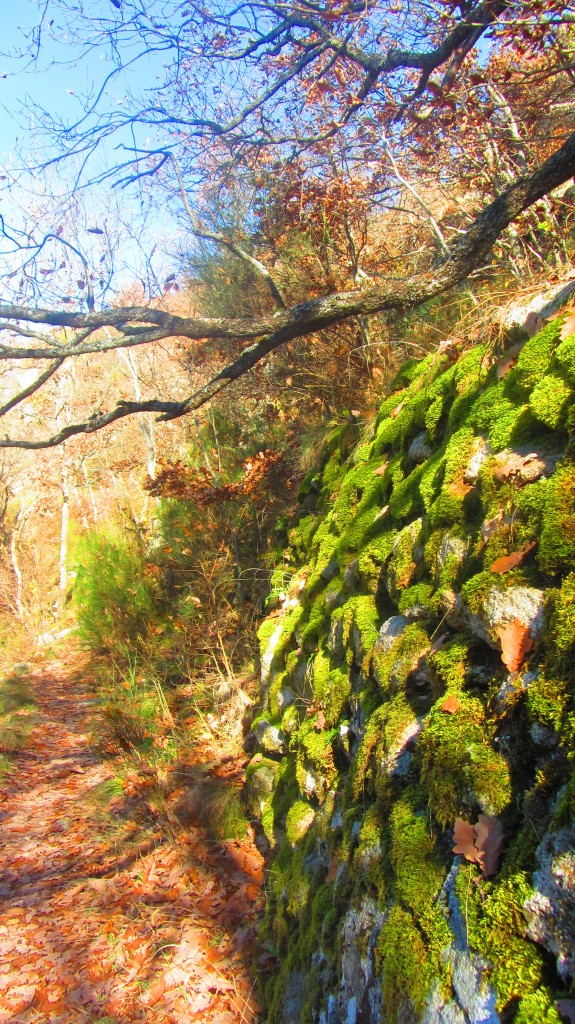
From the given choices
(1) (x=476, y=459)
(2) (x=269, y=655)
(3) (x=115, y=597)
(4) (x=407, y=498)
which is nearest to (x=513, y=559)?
(1) (x=476, y=459)

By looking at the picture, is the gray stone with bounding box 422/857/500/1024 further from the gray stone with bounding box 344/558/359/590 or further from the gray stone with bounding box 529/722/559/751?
the gray stone with bounding box 344/558/359/590

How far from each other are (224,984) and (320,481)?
418 centimetres

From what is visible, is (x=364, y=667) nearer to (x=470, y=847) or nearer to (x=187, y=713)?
(x=470, y=847)

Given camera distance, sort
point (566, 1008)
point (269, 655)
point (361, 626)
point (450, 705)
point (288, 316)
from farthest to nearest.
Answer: point (269, 655)
point (288, 316)
point (361, 626)
point (450, 705)
point (566, 1008)

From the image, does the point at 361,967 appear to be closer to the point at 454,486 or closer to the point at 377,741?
the point at 377,741

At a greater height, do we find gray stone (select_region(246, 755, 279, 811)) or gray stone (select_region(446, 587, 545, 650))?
gray stone (select_region(446, 587, 545, 650))

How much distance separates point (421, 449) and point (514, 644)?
192 cm

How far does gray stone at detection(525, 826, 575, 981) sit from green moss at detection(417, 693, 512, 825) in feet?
0.84

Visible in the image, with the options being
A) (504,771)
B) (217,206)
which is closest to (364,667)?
(504,771)

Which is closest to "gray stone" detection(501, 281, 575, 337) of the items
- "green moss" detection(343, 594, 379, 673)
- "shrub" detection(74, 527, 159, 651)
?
"green moss" detection(343, 594, 379, 673)

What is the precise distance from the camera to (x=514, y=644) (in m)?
2.01

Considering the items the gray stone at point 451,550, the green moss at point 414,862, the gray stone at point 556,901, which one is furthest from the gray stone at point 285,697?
the gray stone at point 556,901

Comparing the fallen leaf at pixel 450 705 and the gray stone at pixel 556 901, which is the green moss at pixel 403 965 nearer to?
the gray stone at pixel 556 901

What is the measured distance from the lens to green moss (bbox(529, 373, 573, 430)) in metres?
2.38
